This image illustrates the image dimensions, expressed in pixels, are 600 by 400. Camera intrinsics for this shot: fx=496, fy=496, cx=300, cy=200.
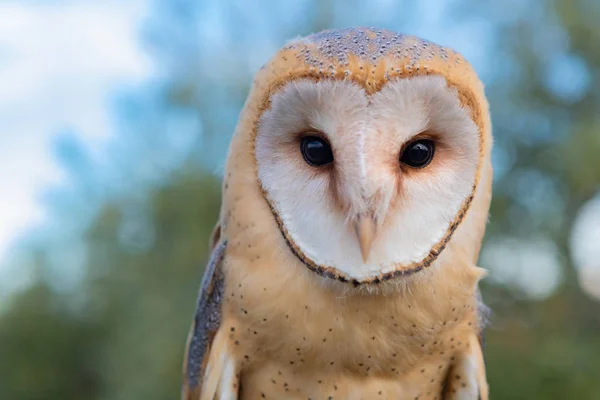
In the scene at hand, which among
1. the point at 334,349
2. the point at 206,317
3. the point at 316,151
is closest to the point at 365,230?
the point at 316,151

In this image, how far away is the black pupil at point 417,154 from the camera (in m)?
0.76

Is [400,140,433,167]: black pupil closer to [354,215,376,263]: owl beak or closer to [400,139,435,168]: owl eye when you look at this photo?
[400,139,435,168]: owl eye

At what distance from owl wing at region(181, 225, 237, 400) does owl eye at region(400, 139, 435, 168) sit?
0.43 meters

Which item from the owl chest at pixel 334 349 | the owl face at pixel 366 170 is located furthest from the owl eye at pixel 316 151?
the owl chest at pixel 334 349

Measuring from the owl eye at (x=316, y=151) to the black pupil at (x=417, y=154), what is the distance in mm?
115

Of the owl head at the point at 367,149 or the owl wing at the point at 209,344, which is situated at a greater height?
the owl head at the point at 367,149

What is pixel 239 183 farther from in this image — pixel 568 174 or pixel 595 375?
pixel 568 174

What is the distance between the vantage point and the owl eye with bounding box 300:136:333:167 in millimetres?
767

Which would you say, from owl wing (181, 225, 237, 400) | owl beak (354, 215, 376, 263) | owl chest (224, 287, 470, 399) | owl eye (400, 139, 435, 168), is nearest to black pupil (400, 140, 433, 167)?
owl eye (400, 139, 435, 168)

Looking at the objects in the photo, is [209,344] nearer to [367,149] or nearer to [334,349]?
[334,349]

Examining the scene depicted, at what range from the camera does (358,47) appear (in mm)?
771

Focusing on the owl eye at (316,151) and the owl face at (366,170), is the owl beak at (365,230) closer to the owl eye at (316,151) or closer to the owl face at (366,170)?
the owl face at (366,170)

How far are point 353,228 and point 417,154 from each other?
15cm

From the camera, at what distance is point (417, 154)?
768 millimetres
